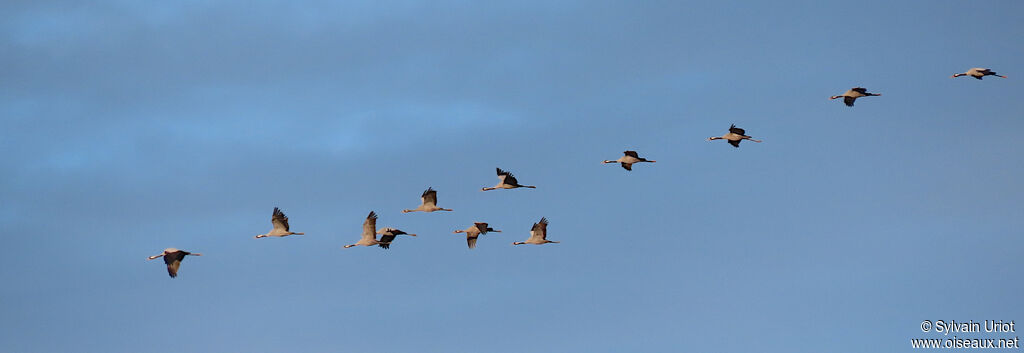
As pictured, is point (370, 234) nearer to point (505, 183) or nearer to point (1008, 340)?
point (505, 183)

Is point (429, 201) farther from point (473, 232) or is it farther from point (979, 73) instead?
point (979, 73)

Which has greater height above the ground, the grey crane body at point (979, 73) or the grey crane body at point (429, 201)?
the grey crane body at point (979, 73)

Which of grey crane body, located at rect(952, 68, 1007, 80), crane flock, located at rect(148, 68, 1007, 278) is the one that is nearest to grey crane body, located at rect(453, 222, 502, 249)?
crane flock, located at rect(148, 68, 1007, 278)

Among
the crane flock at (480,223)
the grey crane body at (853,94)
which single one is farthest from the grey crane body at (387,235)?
the grey crane body at (853,94)

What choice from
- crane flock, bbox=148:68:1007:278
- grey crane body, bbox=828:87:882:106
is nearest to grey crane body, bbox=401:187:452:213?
crane flock, bbox=148:68:1007:278

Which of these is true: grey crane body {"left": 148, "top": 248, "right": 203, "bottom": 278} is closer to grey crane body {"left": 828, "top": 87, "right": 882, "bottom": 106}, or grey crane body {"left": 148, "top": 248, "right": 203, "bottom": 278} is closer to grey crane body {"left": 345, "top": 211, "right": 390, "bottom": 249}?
grey crane body {"left": 345, "top": 211, "right": 390, "bottom": 249}

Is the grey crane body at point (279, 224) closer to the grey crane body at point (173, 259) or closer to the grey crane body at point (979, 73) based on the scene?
the grey crane body at point (173, 259)

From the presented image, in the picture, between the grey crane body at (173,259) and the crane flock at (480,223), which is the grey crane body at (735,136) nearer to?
the crane flock at (480,223)

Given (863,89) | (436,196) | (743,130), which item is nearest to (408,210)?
(436,196)

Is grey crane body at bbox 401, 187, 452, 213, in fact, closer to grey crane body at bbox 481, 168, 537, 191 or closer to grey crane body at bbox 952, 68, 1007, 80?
grey crane body at bbox 481, 168, 537, 191

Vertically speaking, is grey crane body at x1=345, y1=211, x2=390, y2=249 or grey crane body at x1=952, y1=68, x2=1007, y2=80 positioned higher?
grey crane body at x1=952, y1=68, x2=1007, y2=80

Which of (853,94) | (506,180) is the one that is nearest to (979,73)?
(853,94)

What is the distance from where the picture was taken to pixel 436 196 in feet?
286

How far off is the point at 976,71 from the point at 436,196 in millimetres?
25813
